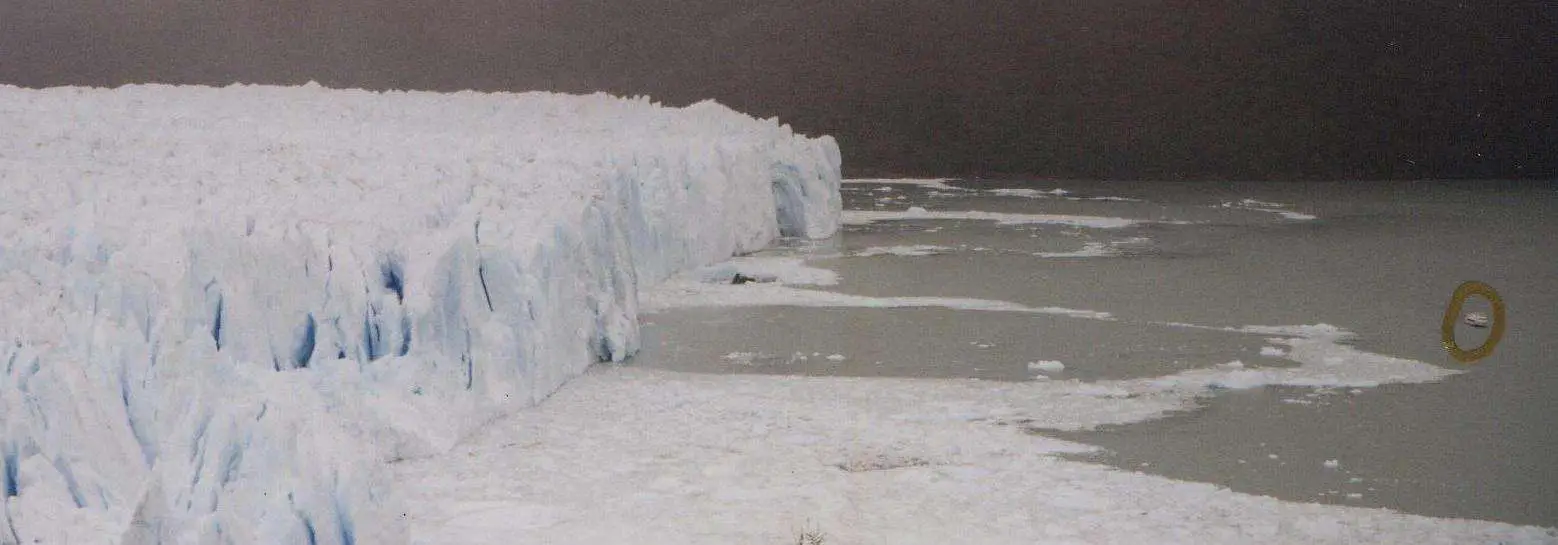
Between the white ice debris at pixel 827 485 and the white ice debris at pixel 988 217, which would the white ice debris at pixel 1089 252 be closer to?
the white ice debris at pixel 988 217

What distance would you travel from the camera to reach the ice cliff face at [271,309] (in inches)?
113

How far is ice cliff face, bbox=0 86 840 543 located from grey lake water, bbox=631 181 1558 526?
916 millimetres

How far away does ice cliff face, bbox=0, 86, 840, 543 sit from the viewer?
286 centimetres

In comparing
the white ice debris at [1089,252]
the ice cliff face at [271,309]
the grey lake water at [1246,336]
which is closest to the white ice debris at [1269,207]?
Answer: the grey lake water at [1246,336]

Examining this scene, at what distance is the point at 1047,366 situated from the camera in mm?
6227

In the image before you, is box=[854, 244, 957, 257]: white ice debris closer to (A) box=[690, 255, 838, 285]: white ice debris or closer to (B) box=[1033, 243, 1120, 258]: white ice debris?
(B) box=[1033, 243, 1120, 258]: white ice debris

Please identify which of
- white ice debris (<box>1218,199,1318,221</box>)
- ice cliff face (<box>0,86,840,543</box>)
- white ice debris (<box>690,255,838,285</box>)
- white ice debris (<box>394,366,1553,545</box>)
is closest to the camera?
ice cliff face (<box>0,86,840,543</box>)

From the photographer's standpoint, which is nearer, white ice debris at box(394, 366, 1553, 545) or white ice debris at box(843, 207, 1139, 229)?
white ice debris at box(394, 366, 1553, 545)

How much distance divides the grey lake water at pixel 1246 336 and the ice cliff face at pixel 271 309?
92cm

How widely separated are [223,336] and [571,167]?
3.20m

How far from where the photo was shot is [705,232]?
399 inches

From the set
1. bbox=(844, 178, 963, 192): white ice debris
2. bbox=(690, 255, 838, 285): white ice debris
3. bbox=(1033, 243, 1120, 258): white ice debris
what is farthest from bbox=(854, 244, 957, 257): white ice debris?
bbox=(844, 178, 963, 192): white ice debris

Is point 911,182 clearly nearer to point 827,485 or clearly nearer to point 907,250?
point 907,250

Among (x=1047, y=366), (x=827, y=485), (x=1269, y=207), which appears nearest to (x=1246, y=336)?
(x=1047, y=366)
